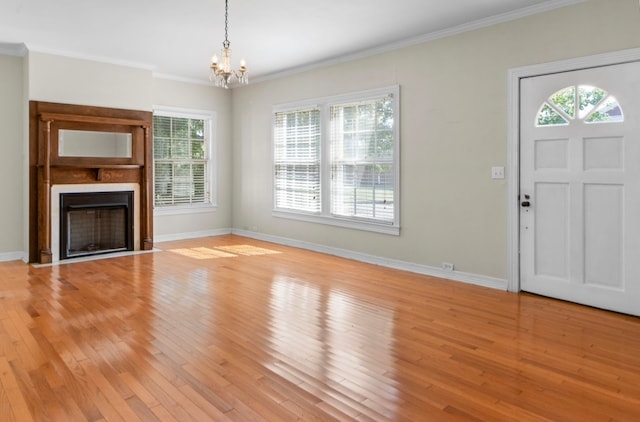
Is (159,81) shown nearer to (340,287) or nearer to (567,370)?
(340,287)

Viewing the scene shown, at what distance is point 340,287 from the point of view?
4.62m

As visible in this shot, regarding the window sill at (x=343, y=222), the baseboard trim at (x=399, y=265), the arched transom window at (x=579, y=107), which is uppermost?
the arched transom window at (x=579, y=107)

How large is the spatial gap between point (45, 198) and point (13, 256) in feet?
3.42

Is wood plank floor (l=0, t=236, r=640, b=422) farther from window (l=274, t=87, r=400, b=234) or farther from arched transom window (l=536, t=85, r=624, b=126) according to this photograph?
arched transom window (l=536, t=85, r=624, b=126)

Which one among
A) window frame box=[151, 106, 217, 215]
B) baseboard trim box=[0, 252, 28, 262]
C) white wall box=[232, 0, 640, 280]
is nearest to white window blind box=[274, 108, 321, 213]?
white wall box=[232, 0, 640, 280]

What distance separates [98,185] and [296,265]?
122 inches

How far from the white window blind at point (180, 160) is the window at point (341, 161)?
1.51m

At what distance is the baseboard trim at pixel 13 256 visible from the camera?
5941mm

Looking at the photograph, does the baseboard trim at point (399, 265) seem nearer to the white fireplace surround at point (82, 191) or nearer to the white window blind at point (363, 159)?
the white window blind at point (363, 159)

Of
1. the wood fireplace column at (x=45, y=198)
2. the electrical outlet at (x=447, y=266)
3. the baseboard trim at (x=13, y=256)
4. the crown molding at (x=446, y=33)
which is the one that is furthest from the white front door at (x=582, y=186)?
the baseboard trim at (x=13, y=256)

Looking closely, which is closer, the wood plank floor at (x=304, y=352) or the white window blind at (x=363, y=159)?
the wood plank floor at (x=304, y=352)

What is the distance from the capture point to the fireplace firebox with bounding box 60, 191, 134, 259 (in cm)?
601

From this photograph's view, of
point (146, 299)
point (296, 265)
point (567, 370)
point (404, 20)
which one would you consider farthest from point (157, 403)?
point (404, 20)

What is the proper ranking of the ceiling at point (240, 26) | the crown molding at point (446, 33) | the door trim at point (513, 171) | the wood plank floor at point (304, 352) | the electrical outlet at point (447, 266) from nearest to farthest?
1. the wood plank floor at point (304, 352)
2. the crown molding at point (446, 33)
3. the ceiling at point (240, 26)
4. the door trim at point (513, 171)
5. the electrical outlet at point (447, 266)
